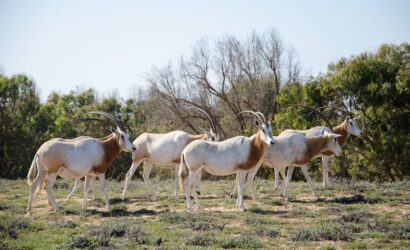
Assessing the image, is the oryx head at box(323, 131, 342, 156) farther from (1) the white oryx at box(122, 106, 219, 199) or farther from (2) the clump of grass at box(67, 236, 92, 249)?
(2) the clump of grass at box(67, 236, 92, 249)

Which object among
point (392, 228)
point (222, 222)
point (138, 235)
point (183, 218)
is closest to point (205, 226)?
point (222, 222)

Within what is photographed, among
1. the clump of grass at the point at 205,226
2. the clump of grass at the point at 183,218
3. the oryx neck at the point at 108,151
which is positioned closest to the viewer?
the clump of grass at the point at 205,226

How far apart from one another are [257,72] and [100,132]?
12.7 meters

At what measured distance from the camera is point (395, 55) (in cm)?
3034

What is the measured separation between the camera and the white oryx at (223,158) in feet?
53.1

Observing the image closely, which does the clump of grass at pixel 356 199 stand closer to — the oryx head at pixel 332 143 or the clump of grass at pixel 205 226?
the oryx head at pixel 332 143

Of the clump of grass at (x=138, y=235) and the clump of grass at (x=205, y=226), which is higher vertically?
the clump of grass at (x=205, y=226)

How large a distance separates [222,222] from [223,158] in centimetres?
264

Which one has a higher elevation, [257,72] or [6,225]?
[257,72]

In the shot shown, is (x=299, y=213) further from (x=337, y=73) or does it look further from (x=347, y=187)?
(x=337, y=73)

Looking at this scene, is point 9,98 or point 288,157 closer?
point 288,157

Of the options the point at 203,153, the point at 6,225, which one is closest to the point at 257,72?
the point at 203,153

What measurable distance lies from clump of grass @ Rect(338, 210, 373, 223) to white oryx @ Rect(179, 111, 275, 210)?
9.86ft

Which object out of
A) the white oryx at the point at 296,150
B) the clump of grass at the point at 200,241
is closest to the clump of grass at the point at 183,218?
the clump of grass at the point at 200,241
